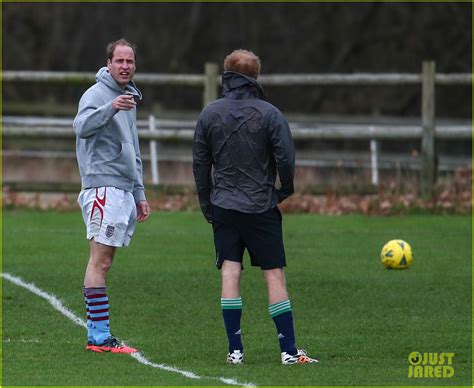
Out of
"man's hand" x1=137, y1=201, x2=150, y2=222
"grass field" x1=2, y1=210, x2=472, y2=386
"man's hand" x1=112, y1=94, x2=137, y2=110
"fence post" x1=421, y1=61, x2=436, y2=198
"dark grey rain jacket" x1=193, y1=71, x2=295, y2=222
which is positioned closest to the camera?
"grass field" x1=2, y1=210, x2=472, y2=386

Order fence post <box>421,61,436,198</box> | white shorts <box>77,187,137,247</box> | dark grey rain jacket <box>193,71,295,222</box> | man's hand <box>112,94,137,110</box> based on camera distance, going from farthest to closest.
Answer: fence post <box>421,61,436,198</box> → white shorts <box>77,187,137,247</box> → man's hand <box>112,94,137,110</box> → dark grey rain jacket <box>193,71,295,222</box>

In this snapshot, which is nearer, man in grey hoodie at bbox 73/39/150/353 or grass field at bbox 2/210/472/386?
grass field at bbox 2/210/472/386

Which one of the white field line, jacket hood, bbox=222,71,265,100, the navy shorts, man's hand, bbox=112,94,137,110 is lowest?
the white field line

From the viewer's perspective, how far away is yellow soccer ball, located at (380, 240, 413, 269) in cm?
1192

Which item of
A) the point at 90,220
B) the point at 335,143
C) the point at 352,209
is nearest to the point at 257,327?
the point at 90,220

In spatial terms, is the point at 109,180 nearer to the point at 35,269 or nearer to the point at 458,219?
the point at 35,269

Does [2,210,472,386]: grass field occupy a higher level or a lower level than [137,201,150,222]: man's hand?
lower

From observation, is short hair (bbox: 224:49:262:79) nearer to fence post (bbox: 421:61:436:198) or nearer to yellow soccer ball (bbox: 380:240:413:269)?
yellow soccer ball (bbox: 380:240:413:269)

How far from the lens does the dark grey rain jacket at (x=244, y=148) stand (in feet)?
26.3

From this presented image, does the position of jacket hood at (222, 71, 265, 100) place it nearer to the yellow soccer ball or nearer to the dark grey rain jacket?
the dark grey rain jacket

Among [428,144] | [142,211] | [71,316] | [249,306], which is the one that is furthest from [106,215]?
[428,144]

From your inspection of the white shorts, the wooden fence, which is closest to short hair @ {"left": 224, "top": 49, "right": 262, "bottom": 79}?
the white shorts

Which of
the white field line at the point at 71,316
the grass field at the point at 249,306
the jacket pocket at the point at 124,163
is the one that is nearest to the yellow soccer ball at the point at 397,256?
the grass field at the point at 249,306

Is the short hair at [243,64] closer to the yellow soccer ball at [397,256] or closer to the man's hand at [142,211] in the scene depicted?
the man's hand at [142,211]
